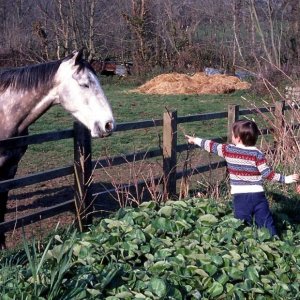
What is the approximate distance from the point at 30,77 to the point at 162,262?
300 cm

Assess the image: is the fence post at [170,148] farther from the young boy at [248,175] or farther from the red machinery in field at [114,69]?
the red machinery in field at [114,69]

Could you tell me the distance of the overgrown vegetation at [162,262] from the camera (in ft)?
11.2

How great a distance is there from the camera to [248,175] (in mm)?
5438

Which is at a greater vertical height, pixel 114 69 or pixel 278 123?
pixel 278 123

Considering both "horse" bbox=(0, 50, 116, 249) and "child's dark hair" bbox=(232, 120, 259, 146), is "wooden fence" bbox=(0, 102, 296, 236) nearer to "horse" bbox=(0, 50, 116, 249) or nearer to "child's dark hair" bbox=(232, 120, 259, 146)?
"horse" bbox=(0, 50, 116, 249)

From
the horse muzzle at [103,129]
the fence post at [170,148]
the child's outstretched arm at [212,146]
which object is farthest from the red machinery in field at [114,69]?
the child's outstretched arm at [212,146]

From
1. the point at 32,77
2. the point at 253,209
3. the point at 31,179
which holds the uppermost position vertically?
the point at 32,77

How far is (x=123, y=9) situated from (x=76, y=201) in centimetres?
3015

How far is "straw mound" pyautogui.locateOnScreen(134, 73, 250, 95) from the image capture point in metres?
24.8

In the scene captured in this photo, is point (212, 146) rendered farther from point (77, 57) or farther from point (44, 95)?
point (44, 95)

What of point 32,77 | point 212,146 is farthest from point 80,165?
point 212,146

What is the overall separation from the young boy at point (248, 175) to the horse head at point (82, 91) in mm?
1357

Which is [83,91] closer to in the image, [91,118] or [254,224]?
[91,118]

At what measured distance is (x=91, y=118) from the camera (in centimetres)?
618
